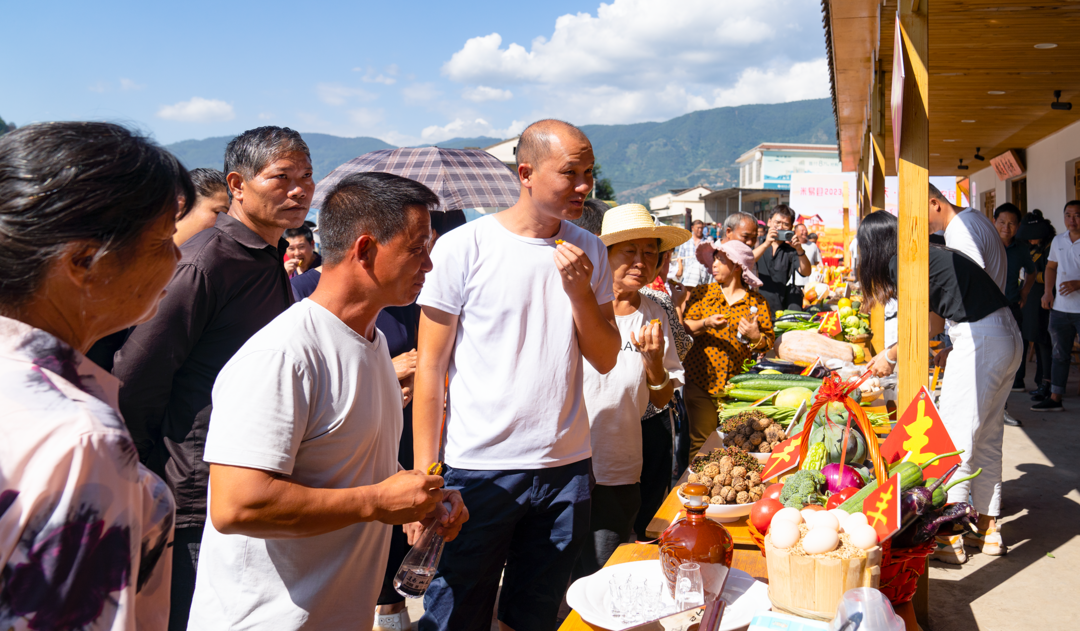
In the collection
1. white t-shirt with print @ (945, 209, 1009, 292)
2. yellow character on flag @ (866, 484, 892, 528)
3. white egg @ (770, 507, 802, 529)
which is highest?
white t-shirt with print @ (945, 209, 1009, 292)

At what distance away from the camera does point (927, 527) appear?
5.89 feet

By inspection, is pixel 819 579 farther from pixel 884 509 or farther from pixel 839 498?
pixel 839 498

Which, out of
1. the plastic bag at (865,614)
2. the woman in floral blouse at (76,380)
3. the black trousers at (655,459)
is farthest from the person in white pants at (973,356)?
the woman in floral blouse at (76,380)

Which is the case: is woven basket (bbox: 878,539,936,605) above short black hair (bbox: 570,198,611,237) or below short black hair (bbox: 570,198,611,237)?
below

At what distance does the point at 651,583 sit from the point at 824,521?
0.46 meters

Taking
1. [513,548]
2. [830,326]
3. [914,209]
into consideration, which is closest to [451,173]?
[830,326]

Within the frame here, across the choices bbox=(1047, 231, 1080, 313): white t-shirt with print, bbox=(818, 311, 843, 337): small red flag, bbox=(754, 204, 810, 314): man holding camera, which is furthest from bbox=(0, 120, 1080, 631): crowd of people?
bbox=(1047, 231, 1080, 313): white t-shirt with print

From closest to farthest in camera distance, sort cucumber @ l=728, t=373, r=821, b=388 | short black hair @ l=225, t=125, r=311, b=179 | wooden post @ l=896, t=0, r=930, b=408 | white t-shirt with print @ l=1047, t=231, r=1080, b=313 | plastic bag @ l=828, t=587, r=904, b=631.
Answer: plastic bag @ l=828, t=587, r=904, b=631 < short black hair @ l=225, t=125, r=311, b=179 < wooden post @ l=896, t=0, r=930, b=408 < cucumber @ l=728, t=373, r=821, b=388 < white t-shirt with print @ l=1047, t=231, r=1080, b=313

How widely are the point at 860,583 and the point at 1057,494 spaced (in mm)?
5030

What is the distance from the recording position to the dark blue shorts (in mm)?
2303

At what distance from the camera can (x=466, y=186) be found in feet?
18.7

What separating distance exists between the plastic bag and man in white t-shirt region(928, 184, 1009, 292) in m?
3.61

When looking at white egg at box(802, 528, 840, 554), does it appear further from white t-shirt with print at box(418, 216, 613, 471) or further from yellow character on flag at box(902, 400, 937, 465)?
white t-shirt with print at box(418, 216, 613, 471)

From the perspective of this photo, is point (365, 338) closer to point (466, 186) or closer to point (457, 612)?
point (457, 612)
